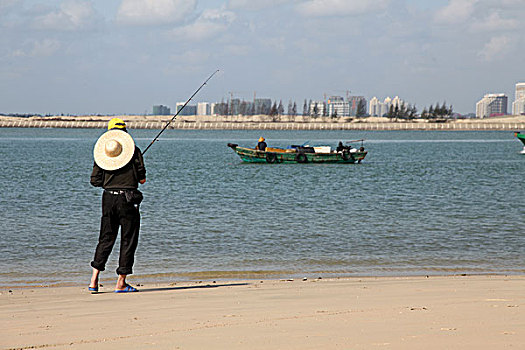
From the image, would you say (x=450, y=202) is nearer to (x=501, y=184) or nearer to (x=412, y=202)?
(x=412, y=202)

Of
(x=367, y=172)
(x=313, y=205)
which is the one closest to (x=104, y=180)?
(x=313, y=205)

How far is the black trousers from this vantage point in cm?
795

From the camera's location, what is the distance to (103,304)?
757 cm

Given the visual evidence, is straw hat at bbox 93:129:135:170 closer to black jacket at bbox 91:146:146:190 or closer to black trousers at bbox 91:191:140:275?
black jacket at bbox 91:146:146:190

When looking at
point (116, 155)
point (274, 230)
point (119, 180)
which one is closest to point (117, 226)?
point (119, 180)

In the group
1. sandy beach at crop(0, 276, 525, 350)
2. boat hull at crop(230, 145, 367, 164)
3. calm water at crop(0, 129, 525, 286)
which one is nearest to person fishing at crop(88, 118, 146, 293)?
sandy beach at crop(0, 276, 525, 350)

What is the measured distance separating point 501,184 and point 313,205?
15291 mm

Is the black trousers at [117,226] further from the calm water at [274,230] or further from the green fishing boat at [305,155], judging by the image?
the green fishing boat at [305,155]

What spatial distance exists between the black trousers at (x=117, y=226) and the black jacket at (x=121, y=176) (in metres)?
0.11

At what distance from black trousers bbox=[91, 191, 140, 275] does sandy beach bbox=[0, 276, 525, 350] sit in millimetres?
416

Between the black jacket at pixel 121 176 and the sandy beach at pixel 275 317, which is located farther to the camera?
the black jacket at pixel 121 176

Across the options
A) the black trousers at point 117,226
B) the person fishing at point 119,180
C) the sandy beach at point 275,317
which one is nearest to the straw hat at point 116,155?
the person fishing at point 119,180

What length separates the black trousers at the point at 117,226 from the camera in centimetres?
795

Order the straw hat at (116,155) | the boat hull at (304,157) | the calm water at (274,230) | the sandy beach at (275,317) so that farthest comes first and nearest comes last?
the boat hull at (304,157)
the calm water at (274,230)
the straw hat at (116,155)
the sandy beach at (275,317)
